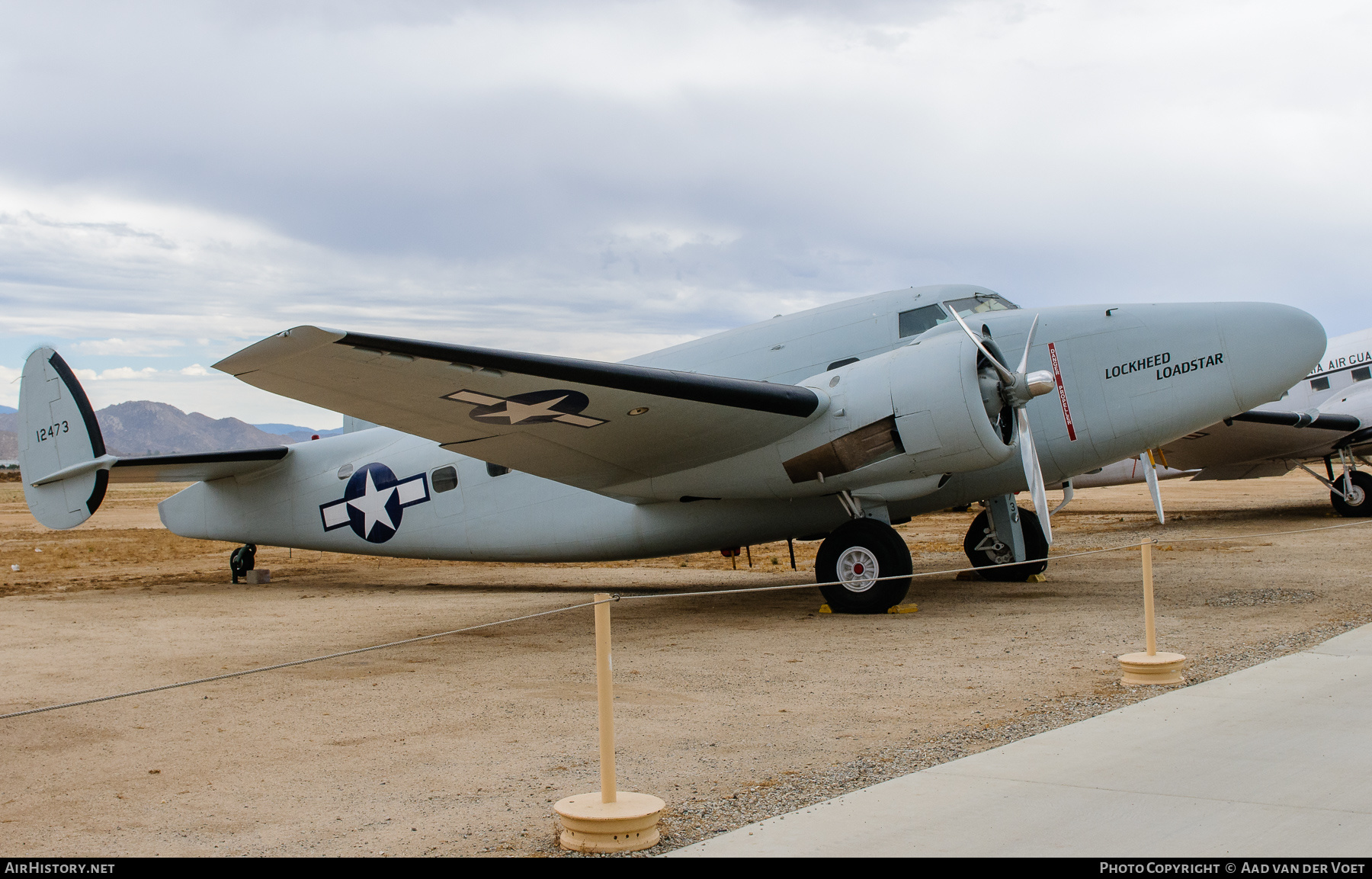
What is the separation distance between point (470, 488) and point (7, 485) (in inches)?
3651

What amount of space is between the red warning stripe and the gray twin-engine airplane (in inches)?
1.0

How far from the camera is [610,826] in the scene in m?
3.81

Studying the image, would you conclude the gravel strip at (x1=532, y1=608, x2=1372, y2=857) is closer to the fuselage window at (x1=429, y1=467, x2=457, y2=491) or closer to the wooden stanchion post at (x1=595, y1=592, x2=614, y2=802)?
the wooden stanchion post at (x1=595, y1=592, x2=614, y2=802)

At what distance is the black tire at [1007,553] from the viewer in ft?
43.7

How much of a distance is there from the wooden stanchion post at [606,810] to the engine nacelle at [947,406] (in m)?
5.99

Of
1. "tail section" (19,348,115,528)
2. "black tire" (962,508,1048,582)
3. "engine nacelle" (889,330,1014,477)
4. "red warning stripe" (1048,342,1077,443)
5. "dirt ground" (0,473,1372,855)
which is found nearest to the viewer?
"dirt ground" (0,473,1372,855)

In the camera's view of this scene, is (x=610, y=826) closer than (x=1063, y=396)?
Yes

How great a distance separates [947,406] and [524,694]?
15.5 ft

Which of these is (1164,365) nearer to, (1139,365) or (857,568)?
(1139,365)

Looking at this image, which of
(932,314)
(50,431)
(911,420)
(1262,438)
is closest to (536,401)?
(911,420)

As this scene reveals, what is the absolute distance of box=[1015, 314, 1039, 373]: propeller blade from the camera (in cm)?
1020

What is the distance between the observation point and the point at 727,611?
11.6 meters

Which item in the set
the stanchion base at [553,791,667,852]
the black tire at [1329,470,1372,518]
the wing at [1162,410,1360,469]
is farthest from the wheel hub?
the black tire at [1329,470,1372,518]

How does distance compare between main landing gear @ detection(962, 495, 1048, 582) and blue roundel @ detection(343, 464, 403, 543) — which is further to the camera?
blue roundel @ detection(343, 464, 403, 543)
